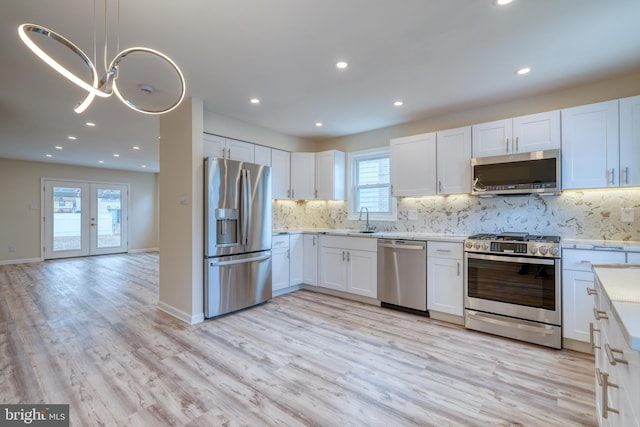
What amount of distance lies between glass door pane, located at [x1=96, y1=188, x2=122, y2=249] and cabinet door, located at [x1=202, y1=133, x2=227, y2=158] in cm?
650

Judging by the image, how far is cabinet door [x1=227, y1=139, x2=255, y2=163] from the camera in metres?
3.94

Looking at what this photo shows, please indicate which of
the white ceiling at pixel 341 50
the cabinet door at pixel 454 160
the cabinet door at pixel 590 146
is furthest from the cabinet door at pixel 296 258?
the cabinet door at pixel 590 146

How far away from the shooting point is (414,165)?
3.81m

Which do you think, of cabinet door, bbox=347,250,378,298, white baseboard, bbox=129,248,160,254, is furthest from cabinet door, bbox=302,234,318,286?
white baseboard, bbox=129,248,160,254

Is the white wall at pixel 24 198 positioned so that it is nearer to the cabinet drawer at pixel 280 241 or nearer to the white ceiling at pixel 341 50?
the white ceiling at pixel 341 50

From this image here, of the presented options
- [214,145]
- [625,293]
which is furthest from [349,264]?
[625,293]

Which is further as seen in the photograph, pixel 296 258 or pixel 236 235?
pixel 296 258

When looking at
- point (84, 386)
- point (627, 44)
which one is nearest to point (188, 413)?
point (84, 386)

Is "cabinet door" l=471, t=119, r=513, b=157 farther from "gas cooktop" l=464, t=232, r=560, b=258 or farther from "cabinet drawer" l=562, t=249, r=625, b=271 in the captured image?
"cabinet drawer" l=562, t=249, r=625, b=271

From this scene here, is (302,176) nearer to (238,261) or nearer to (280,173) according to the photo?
(280,173)

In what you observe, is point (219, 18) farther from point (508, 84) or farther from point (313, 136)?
point (313, 136)

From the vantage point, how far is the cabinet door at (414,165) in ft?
12.0

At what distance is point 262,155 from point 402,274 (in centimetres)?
261

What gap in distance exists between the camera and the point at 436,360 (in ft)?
7.98
